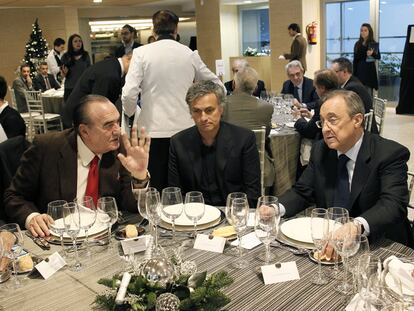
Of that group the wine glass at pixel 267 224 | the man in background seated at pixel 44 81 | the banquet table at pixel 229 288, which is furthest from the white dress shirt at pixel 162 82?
the man in background seated at pixel 44 81

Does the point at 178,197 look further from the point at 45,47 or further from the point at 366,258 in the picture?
the point at 45,47

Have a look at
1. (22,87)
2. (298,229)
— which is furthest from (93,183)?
(22,87)

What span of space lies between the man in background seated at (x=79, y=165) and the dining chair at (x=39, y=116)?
19.0 feet

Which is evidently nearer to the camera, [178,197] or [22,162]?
[178,197]

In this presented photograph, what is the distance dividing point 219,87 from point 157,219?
1.13 m

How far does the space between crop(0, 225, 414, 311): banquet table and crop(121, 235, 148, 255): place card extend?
1.3 inches

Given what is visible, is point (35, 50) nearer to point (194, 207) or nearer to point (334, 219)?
point (194, 207)

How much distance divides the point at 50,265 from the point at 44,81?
8.62m

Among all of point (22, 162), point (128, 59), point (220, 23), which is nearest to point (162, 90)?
point (128, 59)

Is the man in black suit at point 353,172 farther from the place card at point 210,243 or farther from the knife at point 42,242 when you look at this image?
the knife at point 42,242

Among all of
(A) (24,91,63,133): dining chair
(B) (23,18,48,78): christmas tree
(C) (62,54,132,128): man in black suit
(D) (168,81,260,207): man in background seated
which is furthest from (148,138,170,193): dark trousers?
(B) (23,18,48,78): christmas tree

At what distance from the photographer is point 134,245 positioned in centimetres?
177

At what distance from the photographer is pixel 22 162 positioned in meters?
2.38

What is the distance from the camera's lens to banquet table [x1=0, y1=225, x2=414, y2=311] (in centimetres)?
139
